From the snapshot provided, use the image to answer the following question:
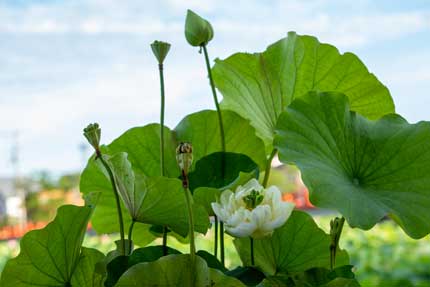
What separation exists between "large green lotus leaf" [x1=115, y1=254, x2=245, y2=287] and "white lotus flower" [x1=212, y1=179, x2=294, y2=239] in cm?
3

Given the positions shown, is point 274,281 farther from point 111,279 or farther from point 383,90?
point 383,90

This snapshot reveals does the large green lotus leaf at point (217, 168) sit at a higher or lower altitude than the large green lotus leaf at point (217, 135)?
lower

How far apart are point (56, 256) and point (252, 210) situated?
0.12 metres

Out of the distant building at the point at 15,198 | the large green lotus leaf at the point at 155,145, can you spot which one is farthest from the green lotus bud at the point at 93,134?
the distant building at the point at 15,198

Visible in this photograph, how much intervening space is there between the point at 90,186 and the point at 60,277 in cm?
10

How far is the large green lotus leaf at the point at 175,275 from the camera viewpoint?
33 cm

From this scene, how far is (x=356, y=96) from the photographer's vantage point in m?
0.49

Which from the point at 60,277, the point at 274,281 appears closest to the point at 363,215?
the point at 274,281

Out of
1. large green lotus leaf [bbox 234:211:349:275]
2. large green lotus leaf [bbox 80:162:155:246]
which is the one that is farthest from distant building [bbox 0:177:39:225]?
large green lotus leaf [bbox 234:211:349:275]

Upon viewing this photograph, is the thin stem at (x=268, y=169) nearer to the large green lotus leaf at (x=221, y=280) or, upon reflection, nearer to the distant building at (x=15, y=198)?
the large green lotus leaf at (x=221, y=280)

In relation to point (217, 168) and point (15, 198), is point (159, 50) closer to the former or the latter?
point (217, 168)

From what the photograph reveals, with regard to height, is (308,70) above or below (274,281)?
above

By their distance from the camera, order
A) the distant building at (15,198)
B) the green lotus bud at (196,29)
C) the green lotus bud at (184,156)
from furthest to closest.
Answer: the distant building at (15,198), the green lotus bud at (196,29), the green lotus bud at (184,156)

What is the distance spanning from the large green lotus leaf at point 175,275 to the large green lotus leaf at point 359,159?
0.25 ft
